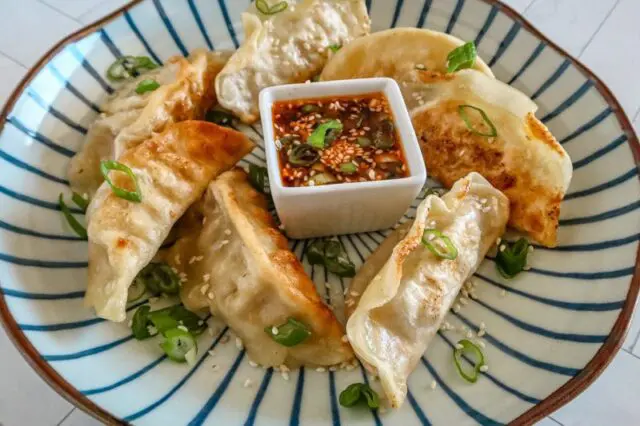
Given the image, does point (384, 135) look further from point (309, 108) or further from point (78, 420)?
point (78, 420)

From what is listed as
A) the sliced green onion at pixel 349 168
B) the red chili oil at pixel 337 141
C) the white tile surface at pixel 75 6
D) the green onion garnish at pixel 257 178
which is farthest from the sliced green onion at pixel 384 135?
the white tile surface at pixel 75 6

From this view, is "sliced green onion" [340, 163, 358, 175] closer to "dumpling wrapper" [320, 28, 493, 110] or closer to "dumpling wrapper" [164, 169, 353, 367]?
"dumpling wrapper" [164, 169, 353, 367]

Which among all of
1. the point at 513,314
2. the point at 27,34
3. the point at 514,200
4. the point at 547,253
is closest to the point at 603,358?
the point at 513,314

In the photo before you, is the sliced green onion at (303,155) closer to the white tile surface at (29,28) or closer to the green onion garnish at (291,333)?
the green onion garnish at (291,333)

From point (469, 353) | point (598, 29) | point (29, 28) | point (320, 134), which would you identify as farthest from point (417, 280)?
point (29, 28)

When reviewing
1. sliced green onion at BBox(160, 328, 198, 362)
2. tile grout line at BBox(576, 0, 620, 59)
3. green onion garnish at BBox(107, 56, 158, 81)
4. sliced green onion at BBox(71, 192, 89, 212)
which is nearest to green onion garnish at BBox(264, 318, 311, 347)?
sliced green onion at BBox(160, 328, 198, 362)

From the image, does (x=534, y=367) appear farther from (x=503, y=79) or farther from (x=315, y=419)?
(x=503, y=79)
